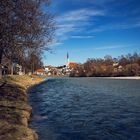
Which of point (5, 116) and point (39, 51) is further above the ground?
point (39, 51)

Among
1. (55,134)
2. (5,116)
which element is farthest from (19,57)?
(55,134)

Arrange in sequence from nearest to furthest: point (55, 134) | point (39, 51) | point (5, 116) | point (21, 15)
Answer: point (55, 134) < point (5, 116) < point (21, 15) < point (39, 51)

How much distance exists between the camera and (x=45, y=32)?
79.5 feet

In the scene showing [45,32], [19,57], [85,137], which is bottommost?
[85,137]

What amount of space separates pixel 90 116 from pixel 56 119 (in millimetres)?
2890

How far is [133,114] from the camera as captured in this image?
2636 centimetres

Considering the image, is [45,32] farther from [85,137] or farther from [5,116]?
[85,137]

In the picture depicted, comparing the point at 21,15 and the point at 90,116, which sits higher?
the point at 21,15

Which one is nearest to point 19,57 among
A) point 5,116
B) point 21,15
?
point 21,15

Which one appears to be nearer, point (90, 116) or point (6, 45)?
point (6, 45)

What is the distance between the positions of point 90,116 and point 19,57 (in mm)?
7281

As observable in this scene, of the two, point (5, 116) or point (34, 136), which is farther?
point (5, 116)

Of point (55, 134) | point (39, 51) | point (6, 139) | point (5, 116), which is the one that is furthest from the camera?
point (39, 51)

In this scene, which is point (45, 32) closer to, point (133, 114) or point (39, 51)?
point (39, 51)
